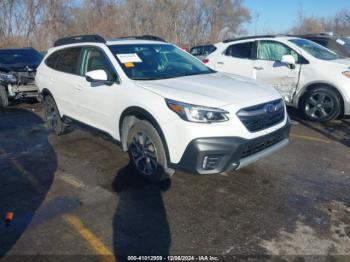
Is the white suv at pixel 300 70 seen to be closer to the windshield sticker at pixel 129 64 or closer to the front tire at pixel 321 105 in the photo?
the front tire at pixel 321 105

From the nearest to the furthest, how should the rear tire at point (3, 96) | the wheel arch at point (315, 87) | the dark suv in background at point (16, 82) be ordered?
the wheel arch at point (315, 87), the dark suv in background at point (16, 82), the rear tire at point (3, 96)

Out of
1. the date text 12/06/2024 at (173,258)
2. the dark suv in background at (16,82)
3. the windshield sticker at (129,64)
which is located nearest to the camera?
the date text 12/06/2024 at (173,258)

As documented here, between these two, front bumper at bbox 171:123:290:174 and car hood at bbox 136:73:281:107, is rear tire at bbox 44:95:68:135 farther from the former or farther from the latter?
front bumper at bbox 171:123:290:174

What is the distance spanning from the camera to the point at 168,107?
362 centimetres

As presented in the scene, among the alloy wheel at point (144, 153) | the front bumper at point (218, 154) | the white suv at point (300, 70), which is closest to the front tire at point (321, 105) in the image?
the white suv at point (300, 70)

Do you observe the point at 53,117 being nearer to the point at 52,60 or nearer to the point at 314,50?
the point at 52,60

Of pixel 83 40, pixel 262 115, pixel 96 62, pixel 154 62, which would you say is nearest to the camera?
pixel 262 115

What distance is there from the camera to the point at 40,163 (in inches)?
198

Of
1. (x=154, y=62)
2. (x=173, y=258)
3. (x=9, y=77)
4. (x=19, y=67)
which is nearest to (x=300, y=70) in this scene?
(x=154, y=62)

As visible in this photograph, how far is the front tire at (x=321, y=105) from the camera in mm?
6441

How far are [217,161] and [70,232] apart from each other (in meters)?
1.61

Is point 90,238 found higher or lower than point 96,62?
lower

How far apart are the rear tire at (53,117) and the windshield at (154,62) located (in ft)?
7.00

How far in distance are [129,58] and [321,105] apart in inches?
162
